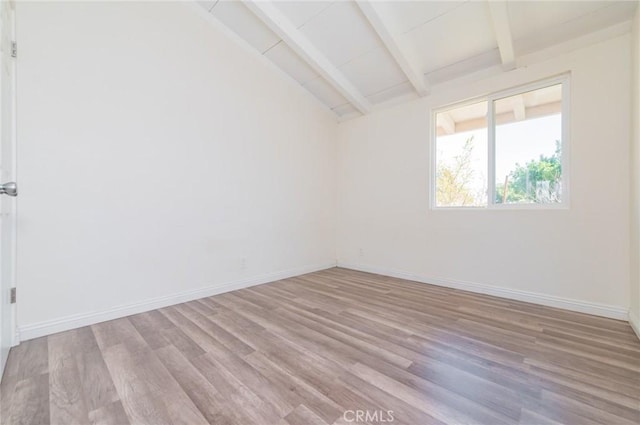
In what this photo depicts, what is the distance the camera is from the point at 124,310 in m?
2.31

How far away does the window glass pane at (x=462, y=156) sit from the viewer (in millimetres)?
3086

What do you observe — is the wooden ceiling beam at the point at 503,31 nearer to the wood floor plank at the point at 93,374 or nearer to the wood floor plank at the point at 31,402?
the wood floor plank at the point at 93,374

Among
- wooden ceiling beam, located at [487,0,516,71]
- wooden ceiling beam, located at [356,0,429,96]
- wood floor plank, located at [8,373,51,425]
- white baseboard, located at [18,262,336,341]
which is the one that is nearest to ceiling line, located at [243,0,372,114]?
wooden ceiling beam, located at [356,0,429,96]

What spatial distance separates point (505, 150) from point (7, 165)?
13.9 feet

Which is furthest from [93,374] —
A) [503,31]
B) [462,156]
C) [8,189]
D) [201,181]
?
[503,31]

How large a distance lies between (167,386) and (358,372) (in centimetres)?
101

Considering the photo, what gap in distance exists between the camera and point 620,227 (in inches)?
88.4

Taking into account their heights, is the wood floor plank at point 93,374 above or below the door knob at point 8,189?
below

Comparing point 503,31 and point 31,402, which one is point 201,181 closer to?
point 31,402

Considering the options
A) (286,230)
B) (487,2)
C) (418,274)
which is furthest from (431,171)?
(286,230)

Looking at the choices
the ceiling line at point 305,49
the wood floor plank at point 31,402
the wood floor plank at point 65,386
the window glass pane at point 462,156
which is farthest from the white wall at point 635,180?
the wood floor plank at point 31,402

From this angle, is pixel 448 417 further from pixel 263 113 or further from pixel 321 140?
pixel 321 140

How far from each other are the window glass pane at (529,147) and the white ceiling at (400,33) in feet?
1.43

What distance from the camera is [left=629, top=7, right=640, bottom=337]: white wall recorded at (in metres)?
1.98
